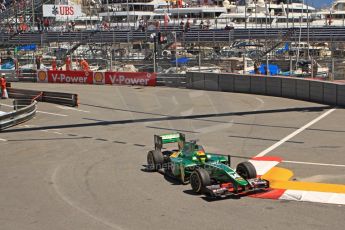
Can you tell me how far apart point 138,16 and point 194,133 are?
212 feet

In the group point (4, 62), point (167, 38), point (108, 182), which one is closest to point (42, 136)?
point (108, 182)

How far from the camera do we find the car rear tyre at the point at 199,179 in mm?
Answer: 10913

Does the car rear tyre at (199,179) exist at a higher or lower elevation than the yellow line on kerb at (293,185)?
higher

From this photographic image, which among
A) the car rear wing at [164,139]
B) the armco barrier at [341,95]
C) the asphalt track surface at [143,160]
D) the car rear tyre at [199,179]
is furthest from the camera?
the armco barrier at [341,95]

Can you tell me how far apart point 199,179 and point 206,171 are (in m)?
0.23

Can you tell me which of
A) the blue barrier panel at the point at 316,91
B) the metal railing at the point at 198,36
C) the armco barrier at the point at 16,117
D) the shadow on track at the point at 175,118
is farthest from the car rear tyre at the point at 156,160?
the metal railing at the point at 198,36

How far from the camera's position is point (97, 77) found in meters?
38.3

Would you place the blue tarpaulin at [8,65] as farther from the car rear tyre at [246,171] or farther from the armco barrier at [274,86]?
the car rear tyre at [246,171]

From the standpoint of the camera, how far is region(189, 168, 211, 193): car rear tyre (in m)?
10.9

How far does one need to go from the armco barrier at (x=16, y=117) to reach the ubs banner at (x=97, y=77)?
13505 millimetres

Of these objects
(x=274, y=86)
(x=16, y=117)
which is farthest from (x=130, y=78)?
(x=16, y=117)

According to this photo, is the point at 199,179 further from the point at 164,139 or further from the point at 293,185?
the point at 164,139

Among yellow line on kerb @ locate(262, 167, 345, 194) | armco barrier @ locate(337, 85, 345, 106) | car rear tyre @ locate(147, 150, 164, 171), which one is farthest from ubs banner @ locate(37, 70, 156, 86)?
yellow line on kerb @ locate(262, 167, 345, 194)

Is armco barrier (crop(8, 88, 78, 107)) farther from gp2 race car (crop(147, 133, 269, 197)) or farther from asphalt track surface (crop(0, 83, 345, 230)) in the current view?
→ gp2 race car (crop(147, 133, 269, 197))
